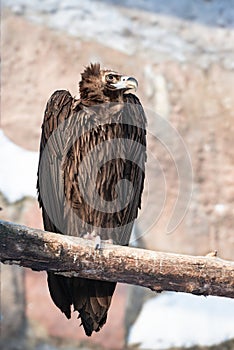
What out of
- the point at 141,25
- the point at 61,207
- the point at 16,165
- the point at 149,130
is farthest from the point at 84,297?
the point at 141,25

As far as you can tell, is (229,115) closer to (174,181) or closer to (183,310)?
(174,181)

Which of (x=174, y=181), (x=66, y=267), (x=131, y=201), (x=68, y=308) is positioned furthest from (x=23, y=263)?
(x=174, y=181)

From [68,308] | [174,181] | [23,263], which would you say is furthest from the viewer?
[174,181]

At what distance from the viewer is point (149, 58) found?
13.0 ft

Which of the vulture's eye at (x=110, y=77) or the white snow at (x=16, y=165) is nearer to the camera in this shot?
the vulture's eye at (x=110, y=77)

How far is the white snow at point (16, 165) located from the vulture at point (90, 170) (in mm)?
689

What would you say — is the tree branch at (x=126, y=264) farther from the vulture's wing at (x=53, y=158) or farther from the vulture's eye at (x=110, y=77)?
the vulture's eye at (x=110, y=77)

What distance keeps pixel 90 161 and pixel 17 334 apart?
3.02 feet

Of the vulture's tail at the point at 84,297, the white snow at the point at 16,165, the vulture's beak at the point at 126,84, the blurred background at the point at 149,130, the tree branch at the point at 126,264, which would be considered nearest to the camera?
the tree branch at the point at 126,264

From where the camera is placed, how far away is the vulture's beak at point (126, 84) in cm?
307

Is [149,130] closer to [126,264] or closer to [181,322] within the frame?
[181,322]

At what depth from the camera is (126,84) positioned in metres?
3.08

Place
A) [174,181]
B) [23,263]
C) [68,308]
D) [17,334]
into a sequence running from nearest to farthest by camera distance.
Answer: [23,263] → [68,308] → [17,334] → [174,181]

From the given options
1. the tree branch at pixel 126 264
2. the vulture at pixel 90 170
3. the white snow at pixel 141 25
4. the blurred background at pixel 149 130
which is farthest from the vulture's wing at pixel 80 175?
the white snow at pixel 141 25
